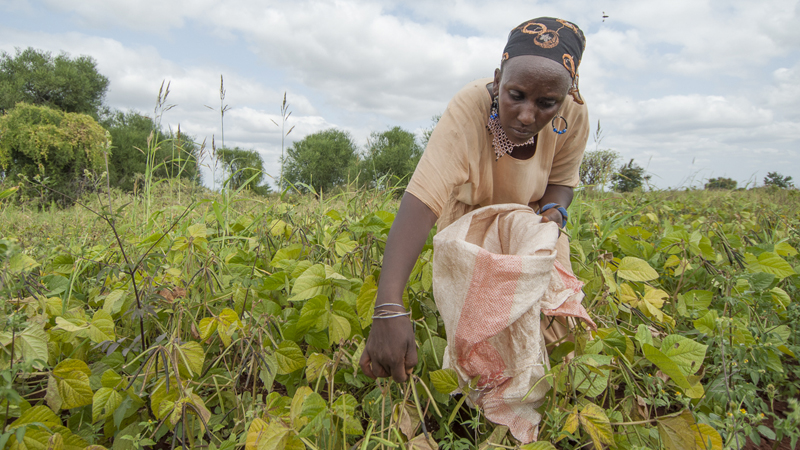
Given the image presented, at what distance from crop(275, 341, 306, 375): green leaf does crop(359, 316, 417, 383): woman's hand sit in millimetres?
214

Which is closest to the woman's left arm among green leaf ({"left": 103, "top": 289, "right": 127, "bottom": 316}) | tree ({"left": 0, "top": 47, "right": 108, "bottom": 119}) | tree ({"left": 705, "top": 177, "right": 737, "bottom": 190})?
green leaf ({"left": 103, "top": 289, "right": 127, "bottom": 316})

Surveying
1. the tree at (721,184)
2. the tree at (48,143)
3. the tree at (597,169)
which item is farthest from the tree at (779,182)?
the tree at (48,143)

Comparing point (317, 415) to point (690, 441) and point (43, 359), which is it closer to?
point (43, 359)

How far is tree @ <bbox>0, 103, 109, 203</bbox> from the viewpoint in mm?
13375

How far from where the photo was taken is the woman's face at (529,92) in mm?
1308

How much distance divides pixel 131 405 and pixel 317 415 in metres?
0.55

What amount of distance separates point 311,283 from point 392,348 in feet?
1.18

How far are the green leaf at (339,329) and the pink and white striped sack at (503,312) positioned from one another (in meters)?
0.29

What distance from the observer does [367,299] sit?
1.34 meters

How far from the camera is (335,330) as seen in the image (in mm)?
1302

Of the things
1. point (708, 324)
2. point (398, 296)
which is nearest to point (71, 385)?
point (398, 296)

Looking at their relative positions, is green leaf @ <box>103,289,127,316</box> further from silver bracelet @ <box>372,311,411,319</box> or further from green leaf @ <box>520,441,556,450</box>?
green leaf @ <box>520,441,556,450</box>

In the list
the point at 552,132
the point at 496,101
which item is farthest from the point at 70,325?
the point at 552,132

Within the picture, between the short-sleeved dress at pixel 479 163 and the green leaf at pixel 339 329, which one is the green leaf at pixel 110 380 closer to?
the green leaf at pixel 339 329
